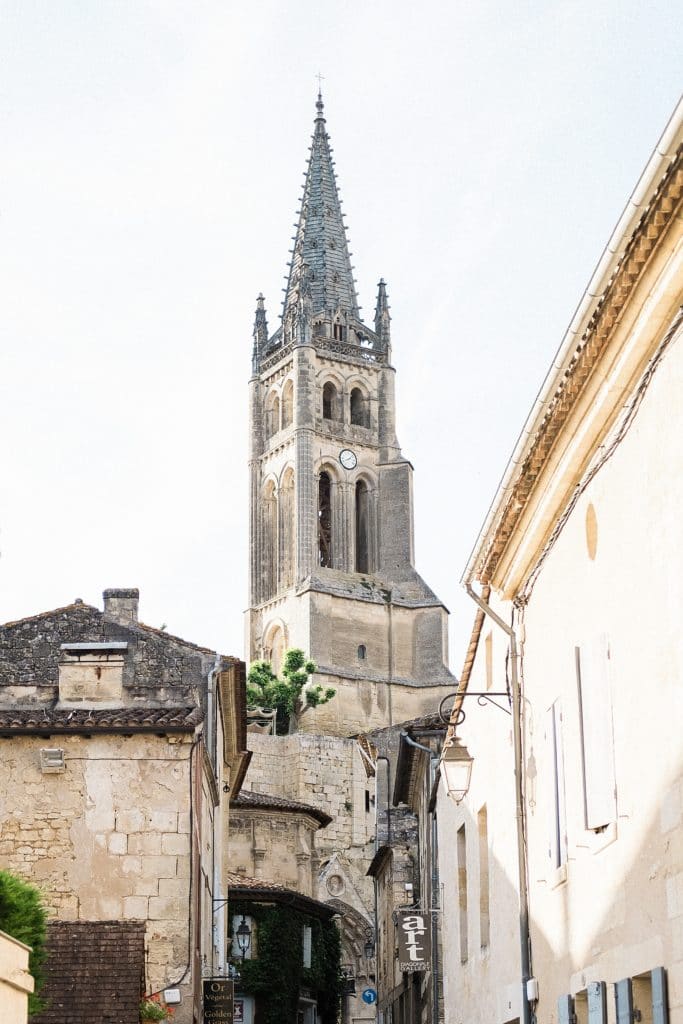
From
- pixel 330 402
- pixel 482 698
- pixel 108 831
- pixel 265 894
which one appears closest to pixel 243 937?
pixel 265 894

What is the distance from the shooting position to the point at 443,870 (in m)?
19.3

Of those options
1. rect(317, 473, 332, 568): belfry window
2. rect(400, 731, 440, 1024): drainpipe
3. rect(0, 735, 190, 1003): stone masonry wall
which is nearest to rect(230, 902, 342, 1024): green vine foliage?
rect(400, 731, 440, 1024): drainpipe

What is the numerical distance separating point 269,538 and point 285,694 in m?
14.0

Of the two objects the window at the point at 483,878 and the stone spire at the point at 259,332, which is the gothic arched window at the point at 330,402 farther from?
the window at the point at 483,878

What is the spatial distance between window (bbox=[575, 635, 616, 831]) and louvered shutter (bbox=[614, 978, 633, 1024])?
917mm

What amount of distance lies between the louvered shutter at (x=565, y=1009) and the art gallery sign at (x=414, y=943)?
10704mm

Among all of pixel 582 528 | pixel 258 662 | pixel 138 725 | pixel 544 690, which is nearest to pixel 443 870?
pixel 138 725

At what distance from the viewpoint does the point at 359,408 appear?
83125mm

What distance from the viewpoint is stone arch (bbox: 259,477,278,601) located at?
7888 cm

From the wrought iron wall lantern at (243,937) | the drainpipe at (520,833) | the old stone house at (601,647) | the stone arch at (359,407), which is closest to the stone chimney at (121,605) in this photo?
the old stone house at (601,647)

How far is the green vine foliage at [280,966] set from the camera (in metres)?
34.0

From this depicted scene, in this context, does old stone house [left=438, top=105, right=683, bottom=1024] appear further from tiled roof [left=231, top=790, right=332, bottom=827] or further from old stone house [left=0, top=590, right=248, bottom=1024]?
tiled roof [left=231, top=790, right=332, bottom=827]

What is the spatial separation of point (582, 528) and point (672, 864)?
2800mm

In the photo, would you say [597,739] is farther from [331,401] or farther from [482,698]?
[331,401]
